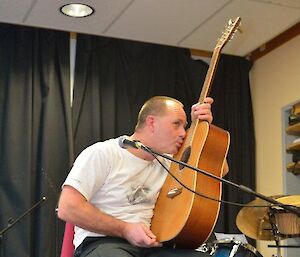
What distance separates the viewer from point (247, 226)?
336cm

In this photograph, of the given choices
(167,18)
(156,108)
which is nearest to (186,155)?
(156,108)

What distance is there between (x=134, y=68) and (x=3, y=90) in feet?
3.20

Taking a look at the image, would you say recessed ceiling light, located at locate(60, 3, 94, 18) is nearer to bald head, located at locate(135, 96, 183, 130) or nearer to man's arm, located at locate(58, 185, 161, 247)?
bald head, located at locate(135, 96, 183, 130)

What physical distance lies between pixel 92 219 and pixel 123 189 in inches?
7.6

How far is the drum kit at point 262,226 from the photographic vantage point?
2855mm

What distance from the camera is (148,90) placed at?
4.21 metres

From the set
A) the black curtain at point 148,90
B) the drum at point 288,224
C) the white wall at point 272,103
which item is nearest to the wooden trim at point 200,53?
the black curtain at point 148,90

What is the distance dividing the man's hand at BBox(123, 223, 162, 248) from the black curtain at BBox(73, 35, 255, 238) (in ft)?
6.82

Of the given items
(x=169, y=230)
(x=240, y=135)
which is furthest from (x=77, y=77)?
(x=169, y=230)

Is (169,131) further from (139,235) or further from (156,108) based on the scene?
(139,235)

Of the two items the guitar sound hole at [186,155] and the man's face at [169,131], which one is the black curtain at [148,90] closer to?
the man's face at [169,131]

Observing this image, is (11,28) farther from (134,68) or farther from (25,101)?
(134,68)

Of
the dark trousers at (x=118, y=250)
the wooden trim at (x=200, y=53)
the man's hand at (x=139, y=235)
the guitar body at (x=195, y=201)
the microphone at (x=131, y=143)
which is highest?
the wooden trim at (x=200, y=53)

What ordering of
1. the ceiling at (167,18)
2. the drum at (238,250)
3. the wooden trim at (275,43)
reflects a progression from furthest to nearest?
the wooden trim at (275,43)
the ceiling at (167,18)
the drum at (238,250)
